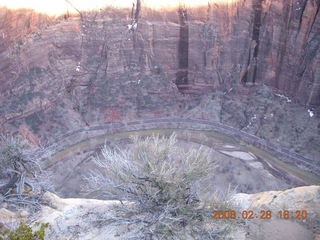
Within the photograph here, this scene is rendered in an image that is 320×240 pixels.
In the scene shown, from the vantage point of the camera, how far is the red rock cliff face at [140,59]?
21.8 m

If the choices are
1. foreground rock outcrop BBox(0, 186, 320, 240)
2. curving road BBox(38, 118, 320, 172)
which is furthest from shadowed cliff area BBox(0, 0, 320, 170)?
foreground rock outcrop BBox(0, 186, 320, 240)

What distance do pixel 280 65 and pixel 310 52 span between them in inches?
103

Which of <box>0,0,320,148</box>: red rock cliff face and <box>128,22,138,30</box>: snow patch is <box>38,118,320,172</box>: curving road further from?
<box>128,22,138,30</box>: snow patch

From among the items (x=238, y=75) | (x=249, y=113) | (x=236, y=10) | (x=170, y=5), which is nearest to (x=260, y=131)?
(x=249, y=113)

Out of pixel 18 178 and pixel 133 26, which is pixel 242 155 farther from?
pixel 18 178

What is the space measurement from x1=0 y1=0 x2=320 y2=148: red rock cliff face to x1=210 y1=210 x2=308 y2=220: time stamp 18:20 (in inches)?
548

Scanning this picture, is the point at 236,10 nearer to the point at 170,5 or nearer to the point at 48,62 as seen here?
the point at 170,5

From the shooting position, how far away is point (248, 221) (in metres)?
11.0

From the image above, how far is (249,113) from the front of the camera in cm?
2516

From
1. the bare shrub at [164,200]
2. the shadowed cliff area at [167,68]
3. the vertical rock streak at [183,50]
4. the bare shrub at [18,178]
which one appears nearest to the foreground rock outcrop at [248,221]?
the bare shrub at [18,178]

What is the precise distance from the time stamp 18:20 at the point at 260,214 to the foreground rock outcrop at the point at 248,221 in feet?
0.40

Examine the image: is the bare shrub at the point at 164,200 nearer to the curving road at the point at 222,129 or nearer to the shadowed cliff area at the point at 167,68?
the curving road at the point at 222,129

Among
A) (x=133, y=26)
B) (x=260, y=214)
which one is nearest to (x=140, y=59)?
(x=133, y=26)

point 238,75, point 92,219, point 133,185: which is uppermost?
point 238,75
